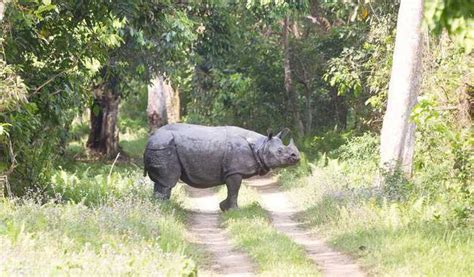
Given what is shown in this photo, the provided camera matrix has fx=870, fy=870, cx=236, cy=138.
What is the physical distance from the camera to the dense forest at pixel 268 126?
9430mm

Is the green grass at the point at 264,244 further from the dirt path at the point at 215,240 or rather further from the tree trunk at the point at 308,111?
the tree trunk at the point at 308,111

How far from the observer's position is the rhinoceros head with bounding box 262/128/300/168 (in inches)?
639

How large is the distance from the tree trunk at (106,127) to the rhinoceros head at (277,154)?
12198mm

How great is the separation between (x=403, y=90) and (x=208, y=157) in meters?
3.77

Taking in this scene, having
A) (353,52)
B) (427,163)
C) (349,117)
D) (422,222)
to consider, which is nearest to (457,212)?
(422,222)

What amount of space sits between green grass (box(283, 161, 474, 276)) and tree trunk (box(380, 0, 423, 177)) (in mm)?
1120

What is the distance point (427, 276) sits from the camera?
8594 mm

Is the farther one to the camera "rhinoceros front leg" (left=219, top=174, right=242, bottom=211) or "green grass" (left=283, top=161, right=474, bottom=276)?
"rhinoceros front leg" (left=219, top=174, right=242, bottom=211)

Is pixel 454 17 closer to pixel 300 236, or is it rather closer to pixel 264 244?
pixel 264 244

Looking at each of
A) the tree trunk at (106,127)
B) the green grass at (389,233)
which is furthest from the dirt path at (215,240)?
the tree trunk at (106,127)

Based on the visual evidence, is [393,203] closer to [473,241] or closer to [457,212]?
[457,212]

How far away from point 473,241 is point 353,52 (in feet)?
44.3

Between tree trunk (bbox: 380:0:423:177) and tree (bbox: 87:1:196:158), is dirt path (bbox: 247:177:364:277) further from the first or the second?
tree (bbox: 87:1:196:158)

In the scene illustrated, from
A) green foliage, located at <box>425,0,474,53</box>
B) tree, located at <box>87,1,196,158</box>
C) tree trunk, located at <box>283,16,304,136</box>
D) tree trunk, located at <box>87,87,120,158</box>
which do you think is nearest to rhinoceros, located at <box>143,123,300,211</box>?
tree, located at <box>87,1,196,158</box>
